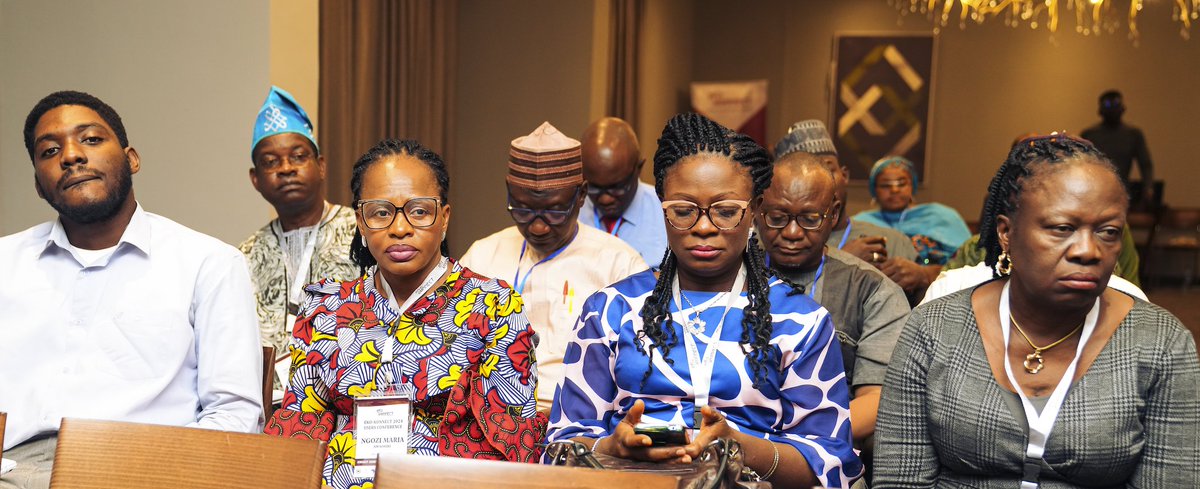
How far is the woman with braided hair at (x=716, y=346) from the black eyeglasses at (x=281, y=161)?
2088mm

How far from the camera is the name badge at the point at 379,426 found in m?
2.45

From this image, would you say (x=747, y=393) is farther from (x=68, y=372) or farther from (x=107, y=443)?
(x=68, y=372)

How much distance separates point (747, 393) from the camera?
90.7 inches

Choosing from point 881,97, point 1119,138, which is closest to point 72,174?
point 881,97

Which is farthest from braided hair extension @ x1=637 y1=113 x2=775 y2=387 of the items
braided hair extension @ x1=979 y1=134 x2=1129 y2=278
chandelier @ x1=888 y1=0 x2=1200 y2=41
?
chandelier @ x1=888 y1=0 x2=1200 y2=41

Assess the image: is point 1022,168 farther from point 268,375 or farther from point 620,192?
point 620,192

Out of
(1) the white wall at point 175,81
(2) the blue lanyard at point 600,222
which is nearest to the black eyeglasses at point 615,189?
(2) the blue lanyard at point 600,222

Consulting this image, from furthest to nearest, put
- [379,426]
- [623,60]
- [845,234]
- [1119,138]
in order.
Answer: [1119,138], [623,60], [845,234], [379,426]

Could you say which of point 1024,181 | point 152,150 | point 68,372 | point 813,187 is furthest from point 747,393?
point 152,150

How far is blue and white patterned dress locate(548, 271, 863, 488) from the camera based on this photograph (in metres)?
2.31

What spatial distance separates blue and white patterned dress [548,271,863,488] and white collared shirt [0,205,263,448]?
938 millimetres

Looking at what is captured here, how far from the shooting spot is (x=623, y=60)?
941cm

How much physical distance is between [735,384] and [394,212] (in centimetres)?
100

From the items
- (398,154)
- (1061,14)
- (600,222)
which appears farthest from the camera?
(1061,14)
